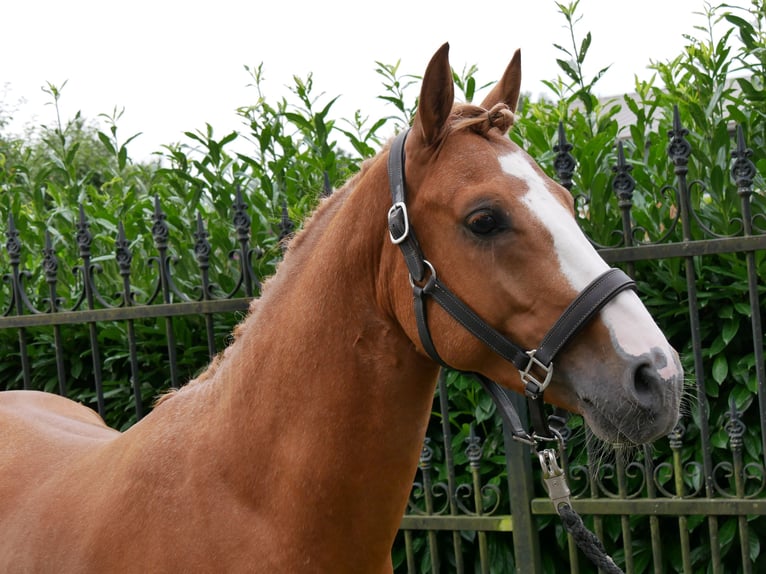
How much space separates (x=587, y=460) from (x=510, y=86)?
1.89 metres

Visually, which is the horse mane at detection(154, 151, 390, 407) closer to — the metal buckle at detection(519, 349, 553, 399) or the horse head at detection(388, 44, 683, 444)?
the horse head at detection(388, 44, 683, 444)

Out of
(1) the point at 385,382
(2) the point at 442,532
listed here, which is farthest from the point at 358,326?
(2) the point at 442,532

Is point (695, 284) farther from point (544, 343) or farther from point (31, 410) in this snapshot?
point (31, 410)

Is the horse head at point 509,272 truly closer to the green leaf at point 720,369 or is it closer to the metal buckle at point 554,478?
the metal buckle at point 554,478

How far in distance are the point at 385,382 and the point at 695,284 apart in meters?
1.75

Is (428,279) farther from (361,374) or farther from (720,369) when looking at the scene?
(720,369)

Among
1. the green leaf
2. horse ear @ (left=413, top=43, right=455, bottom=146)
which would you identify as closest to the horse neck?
horse ear @ (left=413, top=43, right=455, bottom=146)

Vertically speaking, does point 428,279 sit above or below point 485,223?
below

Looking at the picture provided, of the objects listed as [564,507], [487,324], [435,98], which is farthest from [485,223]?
[564,507]

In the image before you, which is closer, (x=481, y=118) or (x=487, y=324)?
(x=487, y=324)

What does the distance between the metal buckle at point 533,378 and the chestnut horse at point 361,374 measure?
0.03 metres

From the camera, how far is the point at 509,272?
194 centimetres

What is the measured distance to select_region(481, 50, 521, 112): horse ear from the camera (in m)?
2.34

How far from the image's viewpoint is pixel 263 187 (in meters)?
4.39
